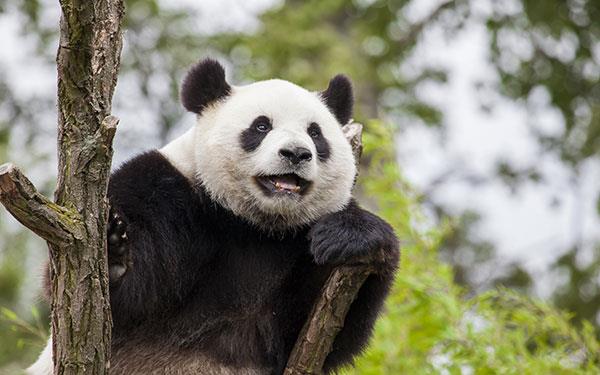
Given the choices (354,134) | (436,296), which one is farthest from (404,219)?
(354,134)

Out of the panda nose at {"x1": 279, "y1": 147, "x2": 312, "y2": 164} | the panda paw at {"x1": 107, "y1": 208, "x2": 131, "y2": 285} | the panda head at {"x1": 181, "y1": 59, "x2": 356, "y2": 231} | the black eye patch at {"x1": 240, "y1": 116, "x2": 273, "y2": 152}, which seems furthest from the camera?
the black eye patch at {"x1": 240, "y1": 116, "x2": 273, "y2": 152}

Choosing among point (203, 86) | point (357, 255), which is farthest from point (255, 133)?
point (357, 255)

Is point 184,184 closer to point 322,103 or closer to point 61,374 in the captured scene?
point 322,103

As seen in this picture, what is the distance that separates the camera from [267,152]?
429 centimetres

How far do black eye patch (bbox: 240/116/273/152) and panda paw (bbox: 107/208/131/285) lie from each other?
0.82m

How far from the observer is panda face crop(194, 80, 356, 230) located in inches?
171

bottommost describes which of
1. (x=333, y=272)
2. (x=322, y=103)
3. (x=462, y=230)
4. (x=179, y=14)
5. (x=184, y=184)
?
(x=462, y=230)

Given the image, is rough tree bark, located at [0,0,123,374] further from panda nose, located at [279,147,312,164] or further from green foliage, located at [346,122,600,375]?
green foliage, located at [346,122,600,375]

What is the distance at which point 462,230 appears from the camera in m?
13.5

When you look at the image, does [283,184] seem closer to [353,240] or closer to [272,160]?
[272,160]

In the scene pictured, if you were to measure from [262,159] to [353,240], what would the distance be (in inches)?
25.6

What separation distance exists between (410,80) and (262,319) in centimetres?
937

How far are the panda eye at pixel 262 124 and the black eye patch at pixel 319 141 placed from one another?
21 centimetres


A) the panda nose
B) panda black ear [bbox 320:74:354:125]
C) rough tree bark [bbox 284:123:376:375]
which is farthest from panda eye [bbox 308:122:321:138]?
rough tree bark [bbox 284:123:376:375]
